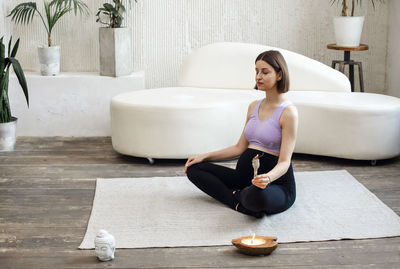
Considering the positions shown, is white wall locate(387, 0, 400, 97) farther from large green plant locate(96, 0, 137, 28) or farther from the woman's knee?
the woman's knee

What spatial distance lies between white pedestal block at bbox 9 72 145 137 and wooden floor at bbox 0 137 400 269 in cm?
14

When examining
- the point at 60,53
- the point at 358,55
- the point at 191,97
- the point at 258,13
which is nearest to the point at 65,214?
the point at 191,97

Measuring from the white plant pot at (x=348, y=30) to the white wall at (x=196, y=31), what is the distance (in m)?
0.42

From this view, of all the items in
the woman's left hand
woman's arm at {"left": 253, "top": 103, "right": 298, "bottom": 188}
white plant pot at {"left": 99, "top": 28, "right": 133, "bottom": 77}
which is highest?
white plant pot at {"left": 99, "top": 28, "right": 133, "bottom": 77}

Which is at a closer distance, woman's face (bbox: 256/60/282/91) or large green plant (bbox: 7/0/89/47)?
woman's face (bbox: 256/60/282/91)

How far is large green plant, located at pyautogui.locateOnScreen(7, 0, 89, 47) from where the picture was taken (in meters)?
4.76

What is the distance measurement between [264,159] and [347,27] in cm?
208

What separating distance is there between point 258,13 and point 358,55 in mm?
901

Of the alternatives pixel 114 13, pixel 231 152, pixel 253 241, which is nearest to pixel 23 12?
pixel 114 13

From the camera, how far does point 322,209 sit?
10.5 ft

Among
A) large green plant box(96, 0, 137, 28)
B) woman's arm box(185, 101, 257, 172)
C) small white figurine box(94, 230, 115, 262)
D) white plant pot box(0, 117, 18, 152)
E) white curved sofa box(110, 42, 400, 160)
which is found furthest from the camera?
large green plant box(96, 0, 137, 28)

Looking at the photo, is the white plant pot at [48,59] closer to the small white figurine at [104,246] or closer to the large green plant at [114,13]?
the large green plant at [114,13]

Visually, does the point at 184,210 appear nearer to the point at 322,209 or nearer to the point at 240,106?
the point at 322,209

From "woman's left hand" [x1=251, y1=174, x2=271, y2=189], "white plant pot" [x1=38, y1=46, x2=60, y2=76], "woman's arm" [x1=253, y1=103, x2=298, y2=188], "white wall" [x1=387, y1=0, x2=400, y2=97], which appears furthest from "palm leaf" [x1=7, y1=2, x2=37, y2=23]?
"white wall" [x1=387, y1=0, x2=400, y2=97]
